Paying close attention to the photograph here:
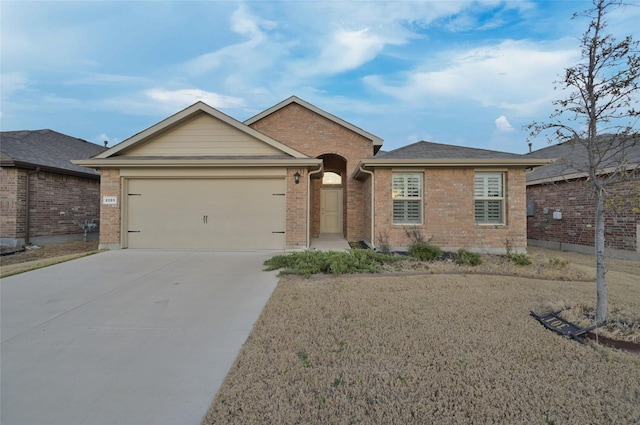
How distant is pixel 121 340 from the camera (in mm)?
3336

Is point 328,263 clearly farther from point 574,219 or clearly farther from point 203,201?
point 574,219

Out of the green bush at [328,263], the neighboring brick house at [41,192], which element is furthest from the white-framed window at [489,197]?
the neighboring brick house at [41,192]

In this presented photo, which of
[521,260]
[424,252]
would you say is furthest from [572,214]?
[424,252]

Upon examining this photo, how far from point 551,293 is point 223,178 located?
8.30m

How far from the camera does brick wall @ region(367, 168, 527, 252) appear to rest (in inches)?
350

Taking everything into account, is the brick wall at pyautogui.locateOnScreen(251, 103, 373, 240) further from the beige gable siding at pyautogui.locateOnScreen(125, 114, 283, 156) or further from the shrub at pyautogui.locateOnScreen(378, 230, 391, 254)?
the beige gable siding at pyautogui.locateOnScreen(125, 114, 283, 156)

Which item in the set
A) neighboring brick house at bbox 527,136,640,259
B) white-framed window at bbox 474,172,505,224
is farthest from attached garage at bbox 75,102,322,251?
neighboring brick house at bbox 527,136,640,259

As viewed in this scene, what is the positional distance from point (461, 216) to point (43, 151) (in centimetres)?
1629

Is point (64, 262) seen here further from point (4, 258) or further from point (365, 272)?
point (365, 272)

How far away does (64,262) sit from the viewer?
7.08 metres

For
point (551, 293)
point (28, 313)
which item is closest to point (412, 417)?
point (551, 293)

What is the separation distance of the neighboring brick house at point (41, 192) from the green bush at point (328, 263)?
957 cm

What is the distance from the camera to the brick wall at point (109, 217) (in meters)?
8.70

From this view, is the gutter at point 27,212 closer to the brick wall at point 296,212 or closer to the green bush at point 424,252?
the brick wall at point 296,212
